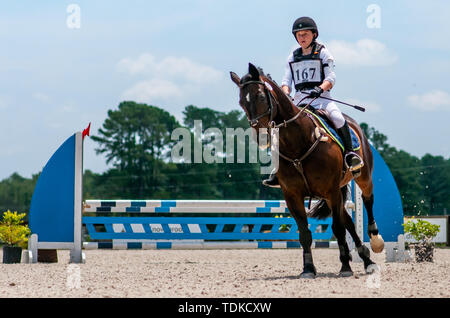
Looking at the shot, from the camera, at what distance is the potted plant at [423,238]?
31.7ft

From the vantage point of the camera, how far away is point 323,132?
21.0ft

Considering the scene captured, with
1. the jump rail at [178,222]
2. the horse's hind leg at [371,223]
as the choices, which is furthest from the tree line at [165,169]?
the horse's hind leg at [371,223]

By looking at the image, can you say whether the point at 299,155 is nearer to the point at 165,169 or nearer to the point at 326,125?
the point at 326,125

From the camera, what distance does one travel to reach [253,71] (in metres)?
5.81

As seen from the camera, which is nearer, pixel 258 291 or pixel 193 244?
pixel 258 291

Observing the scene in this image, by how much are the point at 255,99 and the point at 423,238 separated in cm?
527

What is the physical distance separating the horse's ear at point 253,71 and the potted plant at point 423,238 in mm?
5157

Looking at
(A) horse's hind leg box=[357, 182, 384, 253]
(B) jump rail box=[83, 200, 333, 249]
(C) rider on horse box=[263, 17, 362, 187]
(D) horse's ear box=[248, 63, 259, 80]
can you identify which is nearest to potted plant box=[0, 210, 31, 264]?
(B) jump rail box=[83, 200, 333, 249]

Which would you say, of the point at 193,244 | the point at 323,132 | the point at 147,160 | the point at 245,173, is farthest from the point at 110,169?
the point at 323,132

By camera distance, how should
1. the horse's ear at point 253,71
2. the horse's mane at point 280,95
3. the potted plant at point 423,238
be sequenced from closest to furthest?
1. the horse's ear at point 253,71
2. the horse's mane at point 280,95
3. the potted plant at point 423,238

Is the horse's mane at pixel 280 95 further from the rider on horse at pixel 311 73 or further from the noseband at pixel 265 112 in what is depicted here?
the rider on horse at pixel 311 73

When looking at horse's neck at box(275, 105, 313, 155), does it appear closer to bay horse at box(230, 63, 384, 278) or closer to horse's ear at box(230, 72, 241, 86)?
bay horse at box(230, 63, 384, 278)
